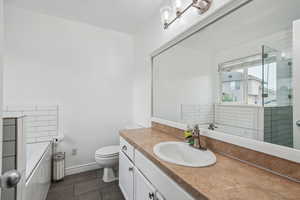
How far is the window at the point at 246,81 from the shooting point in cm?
93

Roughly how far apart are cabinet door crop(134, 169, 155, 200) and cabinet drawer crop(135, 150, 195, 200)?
5 cm

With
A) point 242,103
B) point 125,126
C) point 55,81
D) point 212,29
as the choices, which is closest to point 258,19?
point 212,29

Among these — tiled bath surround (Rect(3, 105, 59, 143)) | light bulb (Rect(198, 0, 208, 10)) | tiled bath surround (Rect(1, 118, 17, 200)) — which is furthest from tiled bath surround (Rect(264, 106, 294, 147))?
tiled bath surround (Rect(3, 105, 59, 143))

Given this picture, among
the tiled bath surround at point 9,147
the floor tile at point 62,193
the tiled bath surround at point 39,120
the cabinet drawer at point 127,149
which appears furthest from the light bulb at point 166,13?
the floor tile at point 62,193

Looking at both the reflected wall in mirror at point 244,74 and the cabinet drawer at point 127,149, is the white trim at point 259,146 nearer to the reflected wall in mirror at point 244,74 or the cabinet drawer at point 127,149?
the reflected wall in mirror at point 244,74

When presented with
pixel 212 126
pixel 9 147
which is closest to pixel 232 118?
pixel 212 126

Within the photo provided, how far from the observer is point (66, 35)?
7.11ft

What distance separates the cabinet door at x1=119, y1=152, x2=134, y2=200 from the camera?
140 cm

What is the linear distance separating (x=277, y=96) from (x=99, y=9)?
224 centimetres

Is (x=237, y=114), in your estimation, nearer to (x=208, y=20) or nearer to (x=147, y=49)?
(x=208, y=20)

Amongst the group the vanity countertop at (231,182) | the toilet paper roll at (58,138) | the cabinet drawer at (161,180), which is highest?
the vanity countertop at (231,182)

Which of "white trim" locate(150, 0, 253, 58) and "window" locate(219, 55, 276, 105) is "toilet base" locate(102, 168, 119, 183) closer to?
"window" locate(219, 55, 276, 105)

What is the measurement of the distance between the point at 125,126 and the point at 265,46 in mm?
2264

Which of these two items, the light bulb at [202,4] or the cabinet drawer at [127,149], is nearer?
the light bulb at [202,4]
